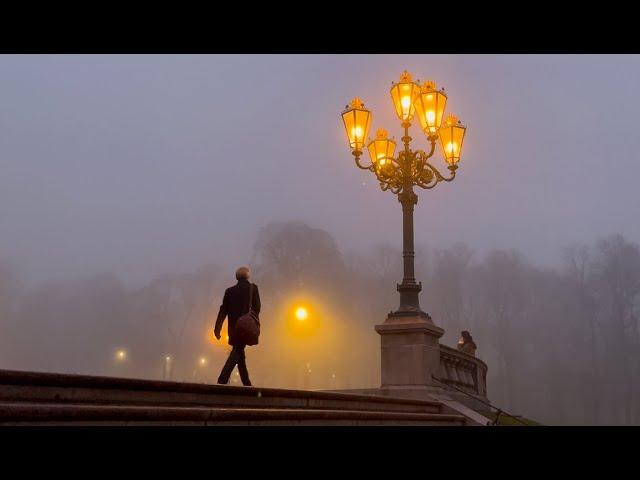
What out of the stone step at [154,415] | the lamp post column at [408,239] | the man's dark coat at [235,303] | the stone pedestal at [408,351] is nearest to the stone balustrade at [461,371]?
the stone pedestal at [408,351]

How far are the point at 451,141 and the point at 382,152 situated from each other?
152 cm

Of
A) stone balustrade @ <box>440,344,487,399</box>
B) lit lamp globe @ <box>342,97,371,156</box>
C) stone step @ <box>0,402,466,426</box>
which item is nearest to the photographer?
stone step @ <box>0,402,466,426</box>

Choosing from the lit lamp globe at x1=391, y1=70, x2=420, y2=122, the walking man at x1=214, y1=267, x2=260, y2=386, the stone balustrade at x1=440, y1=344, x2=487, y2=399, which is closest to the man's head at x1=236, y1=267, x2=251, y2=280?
the walking man at x1=214, y1=267, x2=260, y2=386

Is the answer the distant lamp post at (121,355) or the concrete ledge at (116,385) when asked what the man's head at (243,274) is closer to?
the concrete ledge at (116,385)

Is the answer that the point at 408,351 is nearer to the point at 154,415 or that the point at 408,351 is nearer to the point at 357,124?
the point at 357,124

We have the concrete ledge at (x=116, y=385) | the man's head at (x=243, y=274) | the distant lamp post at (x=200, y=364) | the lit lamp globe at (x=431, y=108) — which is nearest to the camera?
the concrete ledge at (x=116, y=385)

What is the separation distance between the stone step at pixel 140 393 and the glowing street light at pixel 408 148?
206 inches

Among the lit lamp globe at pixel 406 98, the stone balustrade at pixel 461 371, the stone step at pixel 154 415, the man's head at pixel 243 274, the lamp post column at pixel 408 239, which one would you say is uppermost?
the lit lamp globe at pixel 406 98

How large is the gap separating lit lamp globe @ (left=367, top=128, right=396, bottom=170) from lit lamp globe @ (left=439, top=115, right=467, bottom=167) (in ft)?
3.63

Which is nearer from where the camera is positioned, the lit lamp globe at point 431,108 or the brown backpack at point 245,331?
the brown backpack at point 245,331

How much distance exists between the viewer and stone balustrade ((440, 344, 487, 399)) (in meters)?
15.8

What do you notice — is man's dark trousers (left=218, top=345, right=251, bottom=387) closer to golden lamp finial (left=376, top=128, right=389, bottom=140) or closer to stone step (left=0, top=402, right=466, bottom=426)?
stone step (left=0, top=402, right=466, bottom=426)

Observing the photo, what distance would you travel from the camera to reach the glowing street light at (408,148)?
1429 cm
